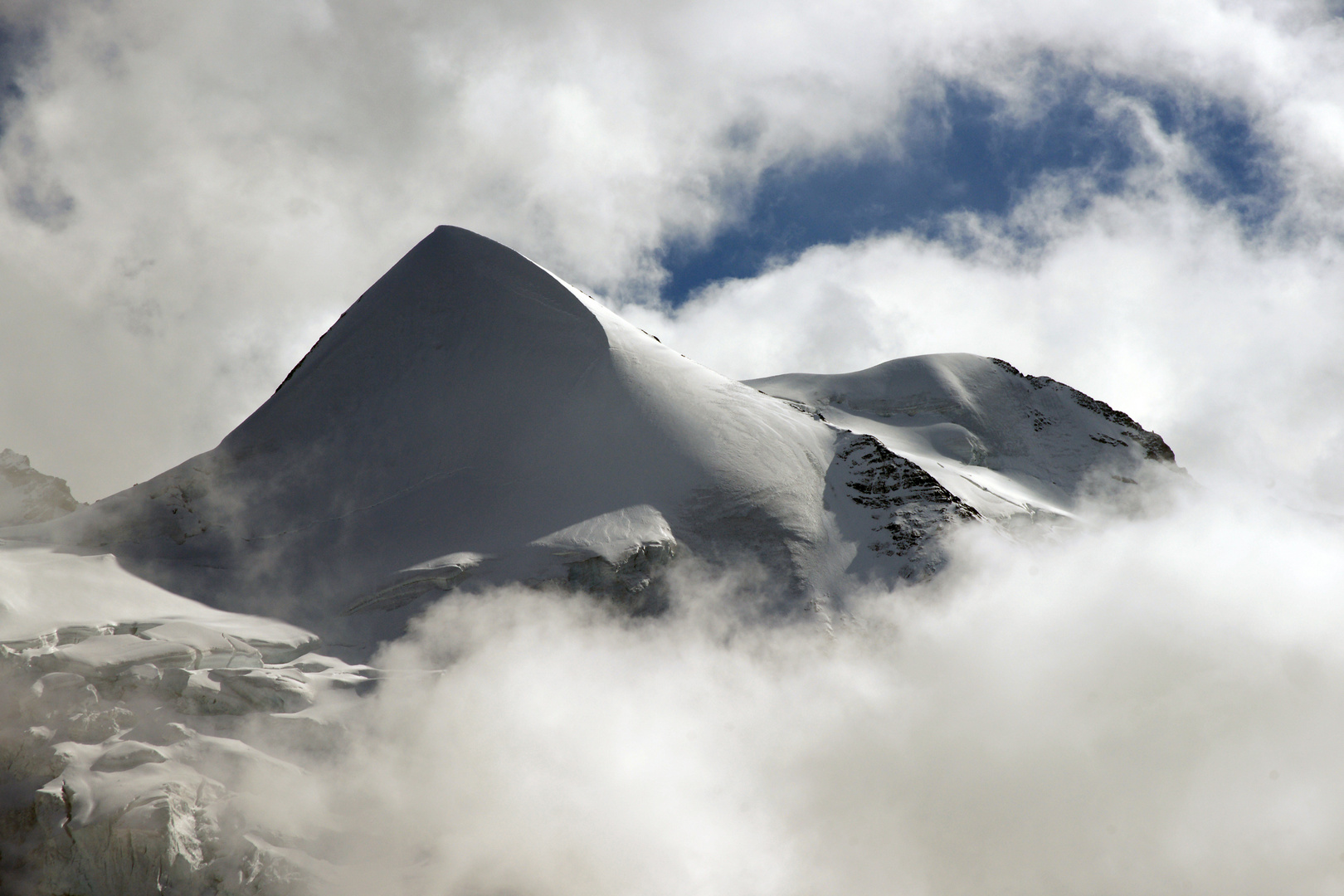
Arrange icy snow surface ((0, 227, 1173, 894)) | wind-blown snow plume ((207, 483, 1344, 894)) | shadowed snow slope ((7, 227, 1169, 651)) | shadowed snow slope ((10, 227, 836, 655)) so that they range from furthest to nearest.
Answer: shadowed snow slope ((10, 227, 836, 655))
shadowed snow slope ((7, 227, 1169, 651))
wind-blown snow plume ((207, 483, 1344, 894))
icy snow surface ((0, 227, 1173, 894))

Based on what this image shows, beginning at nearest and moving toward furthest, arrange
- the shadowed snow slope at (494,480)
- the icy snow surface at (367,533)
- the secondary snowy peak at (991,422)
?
the icy snow surface at (367,533) → the shadowed snow slope at (494,480) → the secondary snowy peak at (991,422)

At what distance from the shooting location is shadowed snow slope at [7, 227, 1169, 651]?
20797 millimetres

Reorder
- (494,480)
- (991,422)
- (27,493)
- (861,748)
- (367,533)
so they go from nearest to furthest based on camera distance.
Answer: (861,748), (367,533), (494,480), (991,422), (27,493)

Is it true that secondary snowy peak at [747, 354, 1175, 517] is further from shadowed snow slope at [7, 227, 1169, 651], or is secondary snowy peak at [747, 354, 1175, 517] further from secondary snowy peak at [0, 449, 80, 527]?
secondary snowy peak at [0, 449, 80, 527]

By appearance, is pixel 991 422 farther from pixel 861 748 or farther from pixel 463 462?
pixel 861 748

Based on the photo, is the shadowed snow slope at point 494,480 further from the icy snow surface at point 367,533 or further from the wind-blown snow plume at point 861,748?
the wind-blown snow plume at point 861,748

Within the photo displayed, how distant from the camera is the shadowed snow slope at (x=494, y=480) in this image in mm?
20797

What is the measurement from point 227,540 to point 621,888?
503 inches

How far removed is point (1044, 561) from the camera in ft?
78.9

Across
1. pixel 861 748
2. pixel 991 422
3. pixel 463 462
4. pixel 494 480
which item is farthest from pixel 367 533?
pixel 991 422

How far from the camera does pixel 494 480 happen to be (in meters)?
23.3

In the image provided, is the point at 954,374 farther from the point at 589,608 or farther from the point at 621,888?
the point at 621,888

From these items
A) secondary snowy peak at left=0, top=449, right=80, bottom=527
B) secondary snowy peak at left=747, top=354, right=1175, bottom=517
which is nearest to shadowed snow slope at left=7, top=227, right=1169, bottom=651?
secondary snowy peak at left=747, top=354, right=1175, bottom=517

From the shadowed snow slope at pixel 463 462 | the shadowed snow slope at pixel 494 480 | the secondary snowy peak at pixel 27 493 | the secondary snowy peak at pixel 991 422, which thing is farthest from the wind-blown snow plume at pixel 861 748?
the secondary snowy peak at pixel 27 493
